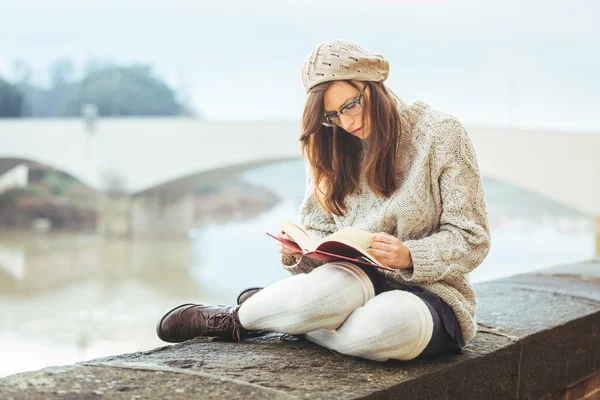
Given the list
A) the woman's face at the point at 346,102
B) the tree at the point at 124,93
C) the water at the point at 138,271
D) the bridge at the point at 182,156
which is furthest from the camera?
the tree at the point at 124,93

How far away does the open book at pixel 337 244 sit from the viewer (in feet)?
3.61

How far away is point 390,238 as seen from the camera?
1.14 m

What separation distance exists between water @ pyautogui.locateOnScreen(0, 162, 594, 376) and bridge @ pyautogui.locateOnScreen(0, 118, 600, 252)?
0.97 meters

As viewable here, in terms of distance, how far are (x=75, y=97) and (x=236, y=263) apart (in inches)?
514

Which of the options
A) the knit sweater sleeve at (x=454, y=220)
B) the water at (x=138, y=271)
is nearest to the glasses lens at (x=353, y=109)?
the knit sweater sleeve at (x=454, y=220)

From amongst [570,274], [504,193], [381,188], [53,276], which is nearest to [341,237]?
[381,188]

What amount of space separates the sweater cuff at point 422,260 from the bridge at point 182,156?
8.90 meters

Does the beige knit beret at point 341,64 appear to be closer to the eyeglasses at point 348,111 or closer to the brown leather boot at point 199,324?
the eyeglasses at point 348,111

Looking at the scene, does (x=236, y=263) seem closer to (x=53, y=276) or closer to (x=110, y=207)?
(x=53, y=276)

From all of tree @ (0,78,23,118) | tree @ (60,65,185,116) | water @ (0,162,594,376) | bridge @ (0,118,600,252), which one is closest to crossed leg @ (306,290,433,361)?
water @ (0,162,594,376)

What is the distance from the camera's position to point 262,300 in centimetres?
125

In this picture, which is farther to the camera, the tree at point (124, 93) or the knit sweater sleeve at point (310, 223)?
the tree at point (124, 93)

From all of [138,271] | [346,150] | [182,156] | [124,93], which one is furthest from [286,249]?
[124,93]

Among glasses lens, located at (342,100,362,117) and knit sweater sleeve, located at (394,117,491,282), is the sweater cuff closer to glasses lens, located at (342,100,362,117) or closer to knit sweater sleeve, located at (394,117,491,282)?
knit sweater sleeve, located at (394,117,491,282)
